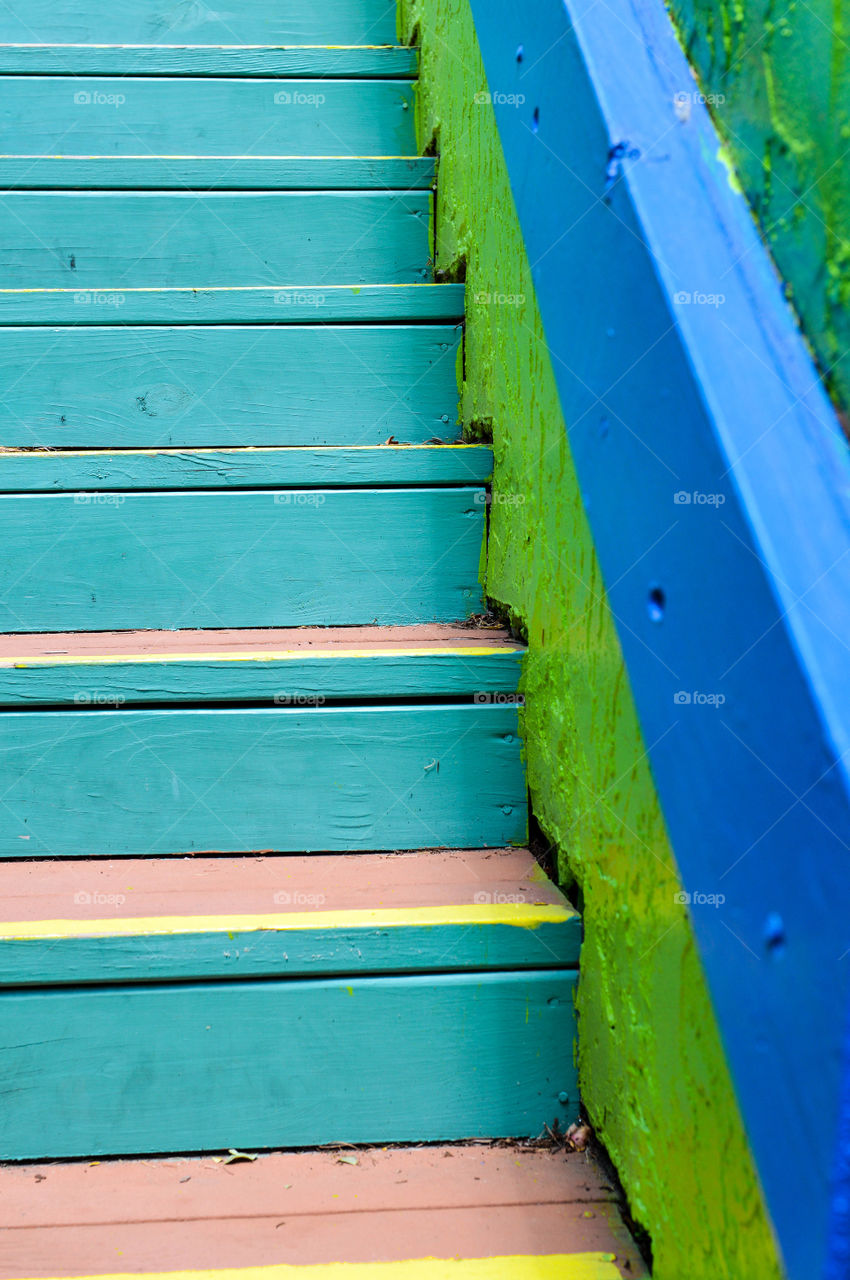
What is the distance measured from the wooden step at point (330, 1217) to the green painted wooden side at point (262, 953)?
0.53 feet

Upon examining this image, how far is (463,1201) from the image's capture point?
30.0 inches

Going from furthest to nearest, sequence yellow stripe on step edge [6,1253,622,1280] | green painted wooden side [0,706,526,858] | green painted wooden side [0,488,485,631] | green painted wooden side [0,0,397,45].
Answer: green painted wooden side [0,0,397,45] < green painted wooden side [0,488,485,631] < green painted wooden side [0,706,526,858] < yellow stripe on step edge [6,1253,622,1280]

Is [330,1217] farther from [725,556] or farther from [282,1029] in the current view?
[725,556]

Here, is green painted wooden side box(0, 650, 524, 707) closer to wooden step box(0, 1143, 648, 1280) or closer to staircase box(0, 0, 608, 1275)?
staircase box(0, 0, 608, 1275)

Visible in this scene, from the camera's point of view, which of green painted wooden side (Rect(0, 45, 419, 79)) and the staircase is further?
green painted wooden side (Rect(0, 45, 419, 79))

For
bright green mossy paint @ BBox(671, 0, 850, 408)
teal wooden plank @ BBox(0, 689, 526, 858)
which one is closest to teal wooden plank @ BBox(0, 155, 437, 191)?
teal wooden plank @ BBox(0, 689, 526, 858)

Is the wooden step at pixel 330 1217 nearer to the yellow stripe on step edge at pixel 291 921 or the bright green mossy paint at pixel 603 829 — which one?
the bright green mossy paint at pixel 603 829

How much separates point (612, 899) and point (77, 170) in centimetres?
176

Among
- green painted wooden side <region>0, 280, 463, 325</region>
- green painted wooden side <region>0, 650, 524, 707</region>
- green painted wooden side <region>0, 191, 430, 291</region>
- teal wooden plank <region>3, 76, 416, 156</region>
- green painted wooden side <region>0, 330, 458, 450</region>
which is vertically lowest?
green painted wooden side <region>0, 650, 524, 707</region>

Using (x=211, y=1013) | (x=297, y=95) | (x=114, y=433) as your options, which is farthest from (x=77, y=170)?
(x=211, y=1013)

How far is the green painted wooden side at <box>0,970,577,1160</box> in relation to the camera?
32.4 inches

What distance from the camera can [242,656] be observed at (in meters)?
1.05

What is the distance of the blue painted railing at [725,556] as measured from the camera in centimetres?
42

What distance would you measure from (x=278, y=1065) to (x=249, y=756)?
1.08 feet
